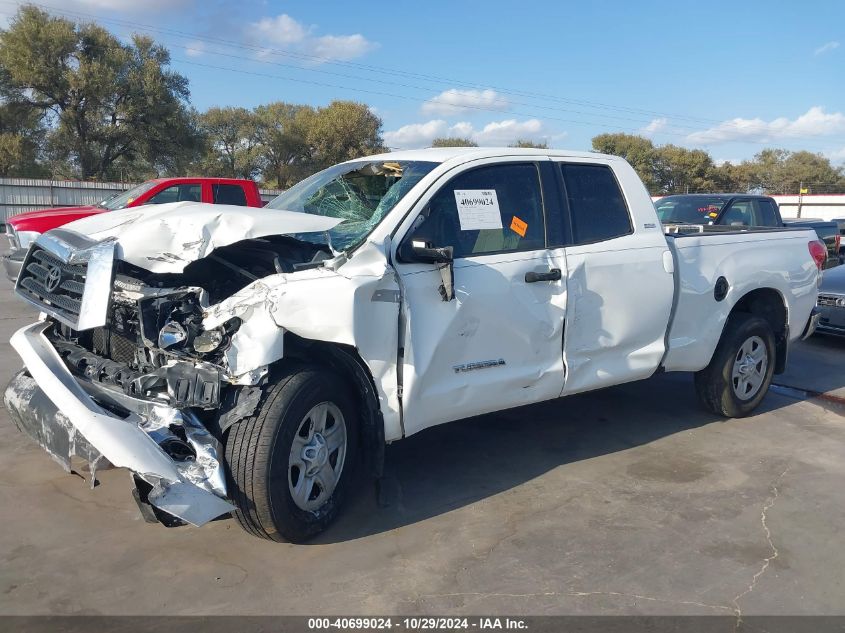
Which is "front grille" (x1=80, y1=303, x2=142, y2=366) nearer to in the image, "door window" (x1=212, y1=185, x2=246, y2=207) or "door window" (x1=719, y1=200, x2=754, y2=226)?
"door window" (x1=212, y1=185, x2=246, y2=207)

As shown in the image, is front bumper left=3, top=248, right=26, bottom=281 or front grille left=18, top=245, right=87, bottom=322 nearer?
front grille left=18, top=245, right=87, bottom=322

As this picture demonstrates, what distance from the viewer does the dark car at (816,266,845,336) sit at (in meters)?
8.94

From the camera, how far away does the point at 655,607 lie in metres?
A: 3.29

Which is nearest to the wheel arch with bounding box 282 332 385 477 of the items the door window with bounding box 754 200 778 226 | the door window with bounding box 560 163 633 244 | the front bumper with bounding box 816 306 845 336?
the door window with bounding box 560 163 633 244

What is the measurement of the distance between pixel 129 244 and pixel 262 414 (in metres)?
1.07

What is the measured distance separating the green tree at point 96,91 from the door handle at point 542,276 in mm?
34795

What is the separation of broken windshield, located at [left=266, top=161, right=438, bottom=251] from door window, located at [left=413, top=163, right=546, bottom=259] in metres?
0.22

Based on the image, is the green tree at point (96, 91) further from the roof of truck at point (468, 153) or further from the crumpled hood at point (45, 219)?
the roof of truck at point (468, 153)

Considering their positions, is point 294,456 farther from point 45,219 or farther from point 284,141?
point 284,141

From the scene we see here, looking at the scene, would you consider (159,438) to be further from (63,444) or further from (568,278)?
(568,278)

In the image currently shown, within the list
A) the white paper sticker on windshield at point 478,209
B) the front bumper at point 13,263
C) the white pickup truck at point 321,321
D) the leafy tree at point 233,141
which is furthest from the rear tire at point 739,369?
the leafy tree at point 233,141

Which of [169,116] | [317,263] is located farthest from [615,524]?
[169,116]

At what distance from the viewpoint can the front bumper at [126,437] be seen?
319 cm

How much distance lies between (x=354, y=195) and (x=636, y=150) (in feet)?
170
